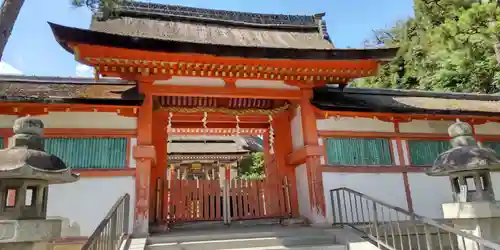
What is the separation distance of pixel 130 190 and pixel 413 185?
5.78 metres

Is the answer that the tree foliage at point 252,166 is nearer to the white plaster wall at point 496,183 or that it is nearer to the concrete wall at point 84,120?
the white plaster wall at point 496,183

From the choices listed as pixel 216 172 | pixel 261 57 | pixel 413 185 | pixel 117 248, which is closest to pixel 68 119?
pixel 117 248

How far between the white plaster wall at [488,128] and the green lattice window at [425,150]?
1.02 metres

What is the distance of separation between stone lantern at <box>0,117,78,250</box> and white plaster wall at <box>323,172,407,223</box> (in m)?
4.71

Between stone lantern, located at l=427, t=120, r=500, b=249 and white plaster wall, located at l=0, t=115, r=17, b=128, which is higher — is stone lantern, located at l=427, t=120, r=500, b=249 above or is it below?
below

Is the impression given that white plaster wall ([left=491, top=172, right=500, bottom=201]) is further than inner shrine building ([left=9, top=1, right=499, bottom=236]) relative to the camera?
Yes

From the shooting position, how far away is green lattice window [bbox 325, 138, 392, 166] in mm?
7098

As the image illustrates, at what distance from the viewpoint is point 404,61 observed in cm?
2142

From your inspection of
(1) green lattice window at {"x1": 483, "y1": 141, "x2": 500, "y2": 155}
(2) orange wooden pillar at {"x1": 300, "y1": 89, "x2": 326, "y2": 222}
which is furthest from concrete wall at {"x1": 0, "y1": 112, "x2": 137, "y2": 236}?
(1) green lattice window at {"x1": 483, "y1": 141, "x2": 500, "y2": 155}

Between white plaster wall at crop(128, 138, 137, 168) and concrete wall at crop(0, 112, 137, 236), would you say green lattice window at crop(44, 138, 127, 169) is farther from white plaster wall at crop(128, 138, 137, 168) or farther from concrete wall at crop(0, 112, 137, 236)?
concrete wall at crop(0, 112, 137, 236)

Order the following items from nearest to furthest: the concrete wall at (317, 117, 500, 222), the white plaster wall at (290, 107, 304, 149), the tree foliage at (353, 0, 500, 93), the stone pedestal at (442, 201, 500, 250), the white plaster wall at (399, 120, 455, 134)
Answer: the stone pedestal at (442, 201, 500, 250)
the concrete wall at (317, 117, 500, 222)
the white plaster wall at (290, 107, 304, 149)
the white plaster wall at (399, 120, 455, 134)
the tree foliage at (353, 0, 500, 93)

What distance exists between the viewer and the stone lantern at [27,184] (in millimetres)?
3180

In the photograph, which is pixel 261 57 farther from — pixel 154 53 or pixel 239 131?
pixel 239 131

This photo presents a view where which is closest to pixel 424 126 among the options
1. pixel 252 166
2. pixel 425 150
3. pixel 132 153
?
pixel 425 150
